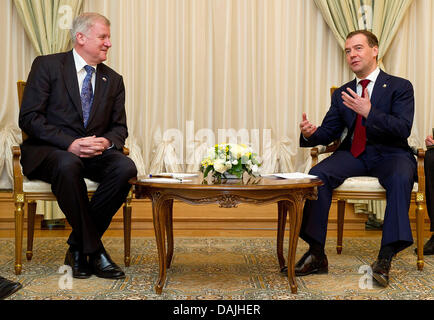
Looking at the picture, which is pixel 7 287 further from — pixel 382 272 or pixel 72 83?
pixel 382 272

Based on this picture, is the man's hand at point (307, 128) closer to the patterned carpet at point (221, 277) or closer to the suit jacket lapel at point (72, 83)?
the patterned carpet at point (221, 277)

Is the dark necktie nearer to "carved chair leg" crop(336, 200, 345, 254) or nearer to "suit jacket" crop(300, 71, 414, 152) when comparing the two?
"suit jacket" crop(300, 71, 414, 152)

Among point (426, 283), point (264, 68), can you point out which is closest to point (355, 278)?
point (426, 283)

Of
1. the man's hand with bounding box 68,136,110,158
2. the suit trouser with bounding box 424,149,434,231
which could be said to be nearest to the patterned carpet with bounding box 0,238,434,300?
the suit trouser with bounding box 424,149,434,231

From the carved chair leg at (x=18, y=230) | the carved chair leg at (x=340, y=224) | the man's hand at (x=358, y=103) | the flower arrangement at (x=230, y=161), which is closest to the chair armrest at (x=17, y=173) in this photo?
the carved chair leg at (x=18, y=230)

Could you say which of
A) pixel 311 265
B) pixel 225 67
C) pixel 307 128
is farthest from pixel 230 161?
pixel 225 67

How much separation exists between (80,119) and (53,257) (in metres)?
0.99

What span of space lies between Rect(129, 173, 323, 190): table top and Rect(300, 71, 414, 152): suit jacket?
2.33 ft

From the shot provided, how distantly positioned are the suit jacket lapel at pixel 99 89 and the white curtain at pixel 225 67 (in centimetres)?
126

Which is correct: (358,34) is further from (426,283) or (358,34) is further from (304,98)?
(426,283)

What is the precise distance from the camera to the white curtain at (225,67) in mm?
4777

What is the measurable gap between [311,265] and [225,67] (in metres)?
2.35

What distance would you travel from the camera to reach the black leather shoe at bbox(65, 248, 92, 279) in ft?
9.84

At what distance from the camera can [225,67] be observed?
4.83 meters
